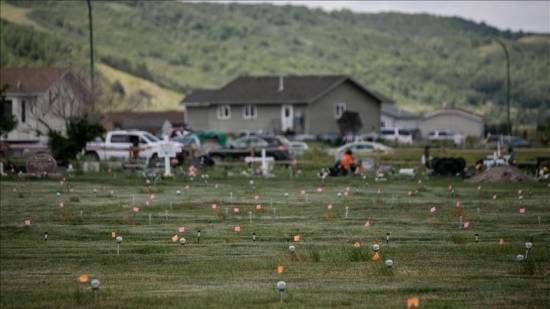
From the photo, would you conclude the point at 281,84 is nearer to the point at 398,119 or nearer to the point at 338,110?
the point at 338,110

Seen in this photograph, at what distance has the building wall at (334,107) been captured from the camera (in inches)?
3501

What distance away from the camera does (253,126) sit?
298ft

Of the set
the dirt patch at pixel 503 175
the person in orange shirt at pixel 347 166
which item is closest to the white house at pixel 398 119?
the person in orange shirt at pixel 347 166

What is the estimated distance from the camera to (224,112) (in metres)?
92.8

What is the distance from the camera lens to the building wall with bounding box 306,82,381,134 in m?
88.9

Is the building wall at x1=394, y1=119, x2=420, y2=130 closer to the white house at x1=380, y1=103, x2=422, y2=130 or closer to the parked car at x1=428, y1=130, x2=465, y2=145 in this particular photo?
the white house at x1=380, y1=103, x2=422, y2=130

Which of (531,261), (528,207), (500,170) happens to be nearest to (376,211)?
(528,207)

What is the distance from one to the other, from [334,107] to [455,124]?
75.2 ft

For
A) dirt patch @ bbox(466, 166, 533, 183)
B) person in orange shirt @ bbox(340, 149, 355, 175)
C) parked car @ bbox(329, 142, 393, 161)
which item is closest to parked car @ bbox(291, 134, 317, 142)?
parked car @ bbox(329, 142, 393, 161)

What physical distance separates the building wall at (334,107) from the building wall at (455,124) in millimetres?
15553

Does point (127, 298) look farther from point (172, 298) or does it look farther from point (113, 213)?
point (113, 213)

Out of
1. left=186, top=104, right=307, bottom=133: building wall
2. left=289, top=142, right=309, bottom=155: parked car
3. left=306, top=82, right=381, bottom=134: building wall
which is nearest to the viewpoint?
left=289, top=142, right=309, bottom=155: parked car

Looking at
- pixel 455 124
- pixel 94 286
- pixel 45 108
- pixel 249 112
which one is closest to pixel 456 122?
pixel 455 124

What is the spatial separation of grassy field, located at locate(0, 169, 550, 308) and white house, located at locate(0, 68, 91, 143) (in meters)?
33.1
